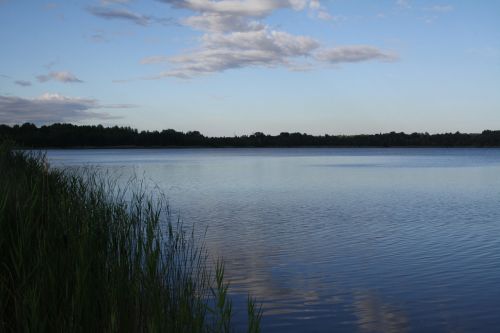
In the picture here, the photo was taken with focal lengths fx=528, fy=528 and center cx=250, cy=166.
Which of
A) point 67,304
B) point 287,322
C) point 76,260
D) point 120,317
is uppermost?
point 76,260

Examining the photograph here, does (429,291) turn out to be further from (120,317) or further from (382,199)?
(382,199)

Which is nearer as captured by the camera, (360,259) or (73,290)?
(73,290)

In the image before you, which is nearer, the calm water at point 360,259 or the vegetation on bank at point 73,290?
the vegetation on bank at point 73,290

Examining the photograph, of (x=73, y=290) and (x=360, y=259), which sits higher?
(x=73, y=290)

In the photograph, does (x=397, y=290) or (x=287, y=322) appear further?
(x=397, y=290)

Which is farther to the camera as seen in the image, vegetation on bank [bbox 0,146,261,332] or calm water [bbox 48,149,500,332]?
calm water [bbox 48,149,500,332]

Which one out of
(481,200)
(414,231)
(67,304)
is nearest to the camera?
(67,304)

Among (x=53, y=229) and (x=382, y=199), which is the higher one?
(x=53, y=229)

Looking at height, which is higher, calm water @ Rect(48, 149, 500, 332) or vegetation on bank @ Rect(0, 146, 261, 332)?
vegetation on bank @ Rect(0, 146, 261, 332)

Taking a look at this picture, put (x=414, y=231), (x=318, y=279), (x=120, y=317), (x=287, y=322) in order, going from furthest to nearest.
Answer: (x=414, y=231)
(x=318, y=279)
(x=287, y=322)
(x=120, y=317)

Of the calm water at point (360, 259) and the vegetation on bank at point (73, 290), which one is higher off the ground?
the vegetation on bank at point (73, 290)

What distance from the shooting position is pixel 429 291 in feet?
30.7

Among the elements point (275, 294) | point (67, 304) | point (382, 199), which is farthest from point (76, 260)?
point (382, 199)

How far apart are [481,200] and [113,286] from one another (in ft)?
73.7
